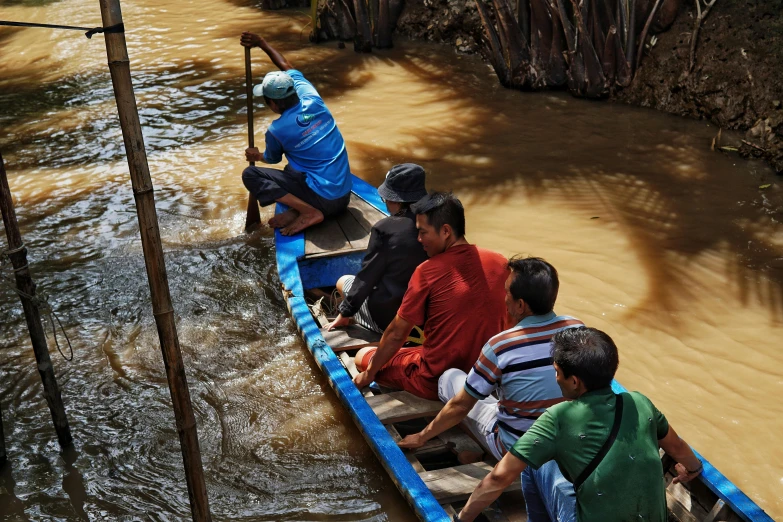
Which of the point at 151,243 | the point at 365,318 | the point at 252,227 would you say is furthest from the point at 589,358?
the point at 252,227

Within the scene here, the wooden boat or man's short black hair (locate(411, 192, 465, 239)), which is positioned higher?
man's short black hair (locate(411, 192, 465, 239))

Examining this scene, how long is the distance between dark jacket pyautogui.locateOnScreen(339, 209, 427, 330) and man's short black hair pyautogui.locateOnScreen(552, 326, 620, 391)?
1733mm

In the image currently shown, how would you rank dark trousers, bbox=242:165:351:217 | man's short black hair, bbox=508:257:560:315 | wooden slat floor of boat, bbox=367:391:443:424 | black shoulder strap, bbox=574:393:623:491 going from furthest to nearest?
dark trousers, bbox=242:165:351:217 → wooden slat floor of boat, bbox=367:391:443:424 → man's short black hair, bbox=508:257:560:315 → black shoulder strap, bbox=574:393:623:491

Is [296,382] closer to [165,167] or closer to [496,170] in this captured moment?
[496,170]

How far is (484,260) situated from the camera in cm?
381

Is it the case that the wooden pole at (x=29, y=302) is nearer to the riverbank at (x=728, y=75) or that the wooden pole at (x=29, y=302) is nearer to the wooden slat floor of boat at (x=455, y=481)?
the wooden slat floor of boat at (x=455, y=481)

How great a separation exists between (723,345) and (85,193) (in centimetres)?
617

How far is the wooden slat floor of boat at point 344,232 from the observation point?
5.77m

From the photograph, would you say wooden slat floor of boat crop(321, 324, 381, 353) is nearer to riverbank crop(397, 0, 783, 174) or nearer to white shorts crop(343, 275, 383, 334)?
white shorts crop(343, 275, 383, 334)

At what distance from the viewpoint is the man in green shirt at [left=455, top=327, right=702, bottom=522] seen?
101 inches

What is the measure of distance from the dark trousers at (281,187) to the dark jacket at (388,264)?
154 centimetres

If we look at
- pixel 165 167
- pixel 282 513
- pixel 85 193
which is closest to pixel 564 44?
pixel 165 167

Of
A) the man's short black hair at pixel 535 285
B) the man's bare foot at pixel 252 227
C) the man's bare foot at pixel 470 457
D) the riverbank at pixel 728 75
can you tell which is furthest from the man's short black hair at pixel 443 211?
the riverbank at pixel 728 75

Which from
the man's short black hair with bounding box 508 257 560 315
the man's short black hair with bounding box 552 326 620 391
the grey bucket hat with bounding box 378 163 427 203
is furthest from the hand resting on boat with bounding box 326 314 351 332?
the man's short black hair with bounding box 552 326 620 391
